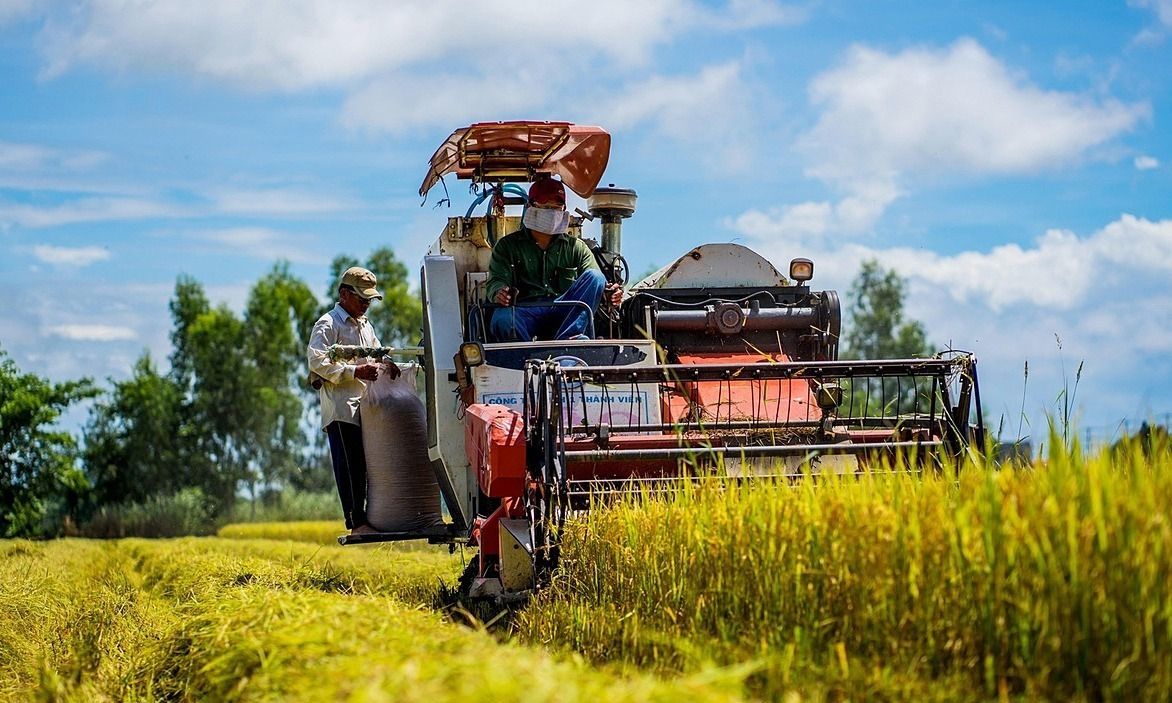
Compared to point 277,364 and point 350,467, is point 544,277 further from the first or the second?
point 277,364

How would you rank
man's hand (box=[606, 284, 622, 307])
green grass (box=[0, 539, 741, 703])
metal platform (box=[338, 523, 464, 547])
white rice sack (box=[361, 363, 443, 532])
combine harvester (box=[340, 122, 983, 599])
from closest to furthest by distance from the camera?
green grass (box=[0, 539, 741, 703])
combine harvester (box=[340, 122, 983, 599])
metal platform (box=[338, 523, 464, 547])
man's hand (box=[606, 284, 622, 307])
white rice sack (box=[361, 363, 443, 532])

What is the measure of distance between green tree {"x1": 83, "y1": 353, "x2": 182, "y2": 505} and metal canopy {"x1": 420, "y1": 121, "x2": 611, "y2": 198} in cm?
4359

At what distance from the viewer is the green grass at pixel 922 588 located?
4.54 m

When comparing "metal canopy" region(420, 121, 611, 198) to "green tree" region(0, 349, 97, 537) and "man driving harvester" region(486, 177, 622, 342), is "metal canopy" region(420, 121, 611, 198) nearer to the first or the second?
"man driving harvester" region(486, 177, 622, 342)

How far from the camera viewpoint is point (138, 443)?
53469 mm

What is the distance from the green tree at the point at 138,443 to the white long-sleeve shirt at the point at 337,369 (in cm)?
4334

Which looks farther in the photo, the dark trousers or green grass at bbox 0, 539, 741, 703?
the dark trousers

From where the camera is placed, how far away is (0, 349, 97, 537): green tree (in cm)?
3388

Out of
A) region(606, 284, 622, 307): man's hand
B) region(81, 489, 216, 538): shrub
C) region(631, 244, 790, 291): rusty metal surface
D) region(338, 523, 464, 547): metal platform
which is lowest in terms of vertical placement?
region(81, 489, 216, 538): shrub

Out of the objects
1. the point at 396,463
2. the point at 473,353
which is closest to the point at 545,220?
the point at 473,353

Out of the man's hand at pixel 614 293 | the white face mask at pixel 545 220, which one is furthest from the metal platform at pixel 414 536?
the white face mask at pixel 545 220

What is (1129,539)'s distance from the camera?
14.9 feet

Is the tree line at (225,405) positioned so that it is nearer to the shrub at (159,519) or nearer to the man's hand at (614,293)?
the shrub at (159,519)

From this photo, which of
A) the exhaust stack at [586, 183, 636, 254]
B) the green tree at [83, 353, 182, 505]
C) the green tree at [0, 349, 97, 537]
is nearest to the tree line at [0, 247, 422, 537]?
the green tree at [83, 353, 182, 505]
